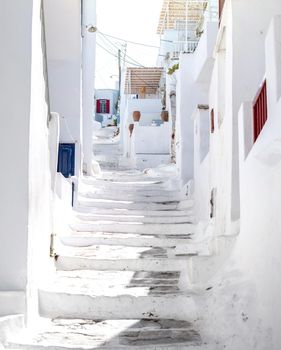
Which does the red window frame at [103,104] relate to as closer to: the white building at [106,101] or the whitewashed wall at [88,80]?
the white building at [106,101]

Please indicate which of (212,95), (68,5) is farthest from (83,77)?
(212,95)

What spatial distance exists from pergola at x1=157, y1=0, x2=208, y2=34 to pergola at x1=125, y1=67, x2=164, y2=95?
2.50 m

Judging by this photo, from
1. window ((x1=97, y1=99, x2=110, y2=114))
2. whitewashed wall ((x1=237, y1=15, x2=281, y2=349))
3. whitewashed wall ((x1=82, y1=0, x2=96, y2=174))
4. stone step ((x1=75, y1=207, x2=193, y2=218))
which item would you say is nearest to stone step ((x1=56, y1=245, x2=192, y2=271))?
whitewashed wall ((x1=237, y1=15, x2=281, y2=349))

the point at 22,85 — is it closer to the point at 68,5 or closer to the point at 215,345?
the point at 215,345

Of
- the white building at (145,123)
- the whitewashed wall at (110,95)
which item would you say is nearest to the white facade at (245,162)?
the white building at (145,123)

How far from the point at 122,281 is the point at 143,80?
897 inches

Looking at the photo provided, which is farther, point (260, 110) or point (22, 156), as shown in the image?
point (260, 110)

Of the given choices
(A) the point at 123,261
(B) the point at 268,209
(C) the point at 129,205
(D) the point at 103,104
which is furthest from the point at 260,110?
(D) the point at 103,104

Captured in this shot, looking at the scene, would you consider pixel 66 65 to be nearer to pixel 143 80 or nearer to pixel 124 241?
pixel 124 241

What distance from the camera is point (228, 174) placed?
26.1 feet

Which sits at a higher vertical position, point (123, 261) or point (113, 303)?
point (123, 261)

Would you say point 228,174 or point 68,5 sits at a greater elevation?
point 68,5

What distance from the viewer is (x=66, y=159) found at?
12766mm

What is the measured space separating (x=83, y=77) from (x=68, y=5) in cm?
327
